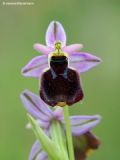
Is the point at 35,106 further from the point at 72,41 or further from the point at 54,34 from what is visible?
the point at 72,41

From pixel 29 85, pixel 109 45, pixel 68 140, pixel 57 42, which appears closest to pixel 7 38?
pixel 29 85

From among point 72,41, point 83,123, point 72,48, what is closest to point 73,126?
point 83,123

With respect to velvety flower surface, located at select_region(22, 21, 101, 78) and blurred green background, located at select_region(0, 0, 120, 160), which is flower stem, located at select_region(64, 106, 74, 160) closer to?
velvety flower surface, located at select_region(22, 21, 101, 78)

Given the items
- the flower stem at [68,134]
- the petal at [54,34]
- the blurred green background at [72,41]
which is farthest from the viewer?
the blurred green background at [72,41]

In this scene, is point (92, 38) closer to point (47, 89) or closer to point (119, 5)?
point (119, 5)

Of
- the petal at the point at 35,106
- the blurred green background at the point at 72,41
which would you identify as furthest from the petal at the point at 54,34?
the blurred green background at the point at 72,41

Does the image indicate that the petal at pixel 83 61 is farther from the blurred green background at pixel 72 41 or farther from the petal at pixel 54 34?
the blurred green background at pixel 72 41

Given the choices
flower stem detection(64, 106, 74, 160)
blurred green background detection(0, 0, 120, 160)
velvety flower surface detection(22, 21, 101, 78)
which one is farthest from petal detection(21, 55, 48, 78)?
blurred green background detection(0, 0, 120, 160)
